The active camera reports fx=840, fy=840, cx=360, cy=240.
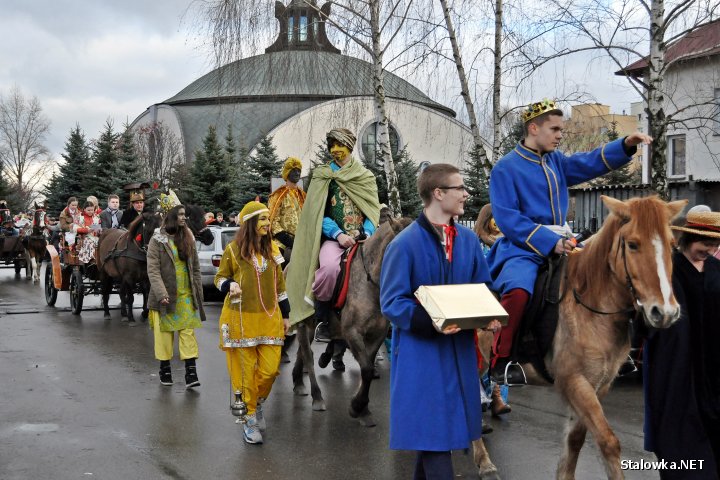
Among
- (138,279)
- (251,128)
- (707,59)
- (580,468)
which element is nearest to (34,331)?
(138,279)

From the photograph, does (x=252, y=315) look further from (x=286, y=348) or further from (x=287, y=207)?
(x=286, y=348)

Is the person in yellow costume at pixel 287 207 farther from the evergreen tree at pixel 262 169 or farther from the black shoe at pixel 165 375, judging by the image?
the evergreen tree at pixel 262 169

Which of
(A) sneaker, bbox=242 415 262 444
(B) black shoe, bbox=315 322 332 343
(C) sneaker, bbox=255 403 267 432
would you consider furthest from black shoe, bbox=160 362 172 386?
(A) sneaker, bbox=242 415 262 444

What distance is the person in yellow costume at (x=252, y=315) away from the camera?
7.11m

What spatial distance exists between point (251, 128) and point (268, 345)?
50.6m

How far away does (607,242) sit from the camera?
5008 mm

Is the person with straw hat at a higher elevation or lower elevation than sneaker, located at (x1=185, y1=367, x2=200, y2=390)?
higher

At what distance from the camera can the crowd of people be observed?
4.30 meters

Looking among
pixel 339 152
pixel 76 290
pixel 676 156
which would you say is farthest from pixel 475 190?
pixel 339 152

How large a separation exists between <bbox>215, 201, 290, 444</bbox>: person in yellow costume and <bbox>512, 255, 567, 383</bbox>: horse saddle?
7.82 ft

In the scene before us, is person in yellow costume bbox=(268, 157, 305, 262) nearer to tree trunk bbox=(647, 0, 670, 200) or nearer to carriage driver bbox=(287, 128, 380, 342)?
carriage driver bbox=(287, 128, 380, 342)

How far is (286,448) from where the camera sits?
22.6ft

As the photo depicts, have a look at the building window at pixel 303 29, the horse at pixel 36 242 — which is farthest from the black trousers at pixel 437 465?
the horse at pixel 36 242

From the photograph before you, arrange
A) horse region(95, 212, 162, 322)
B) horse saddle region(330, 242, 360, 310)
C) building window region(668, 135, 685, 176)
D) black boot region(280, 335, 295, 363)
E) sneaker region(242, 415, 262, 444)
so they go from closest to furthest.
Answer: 1. sneaker region(242, 415, 262, 444)
2. horse saddle region(330, 242, 360, 310)
3. black boot region(280, 335, 295, 363)
4. horse region(95, 212, 162, 322)
5. building window region(668, 135, 685, 176)
